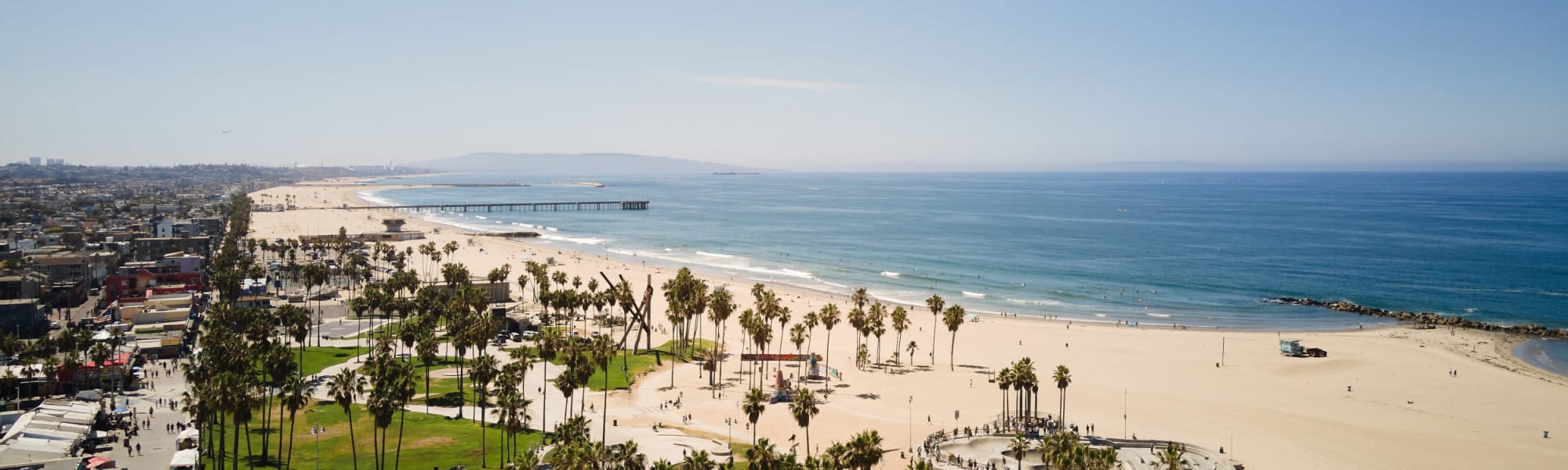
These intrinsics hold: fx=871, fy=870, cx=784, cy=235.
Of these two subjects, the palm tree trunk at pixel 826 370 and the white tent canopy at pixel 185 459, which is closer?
the white tent canopy at pixel 185 459

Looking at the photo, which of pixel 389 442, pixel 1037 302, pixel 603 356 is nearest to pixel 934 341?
pixel 1037 302

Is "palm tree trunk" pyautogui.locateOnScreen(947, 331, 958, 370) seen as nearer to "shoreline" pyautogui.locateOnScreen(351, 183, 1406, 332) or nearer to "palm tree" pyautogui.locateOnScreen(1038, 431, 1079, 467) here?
"shoreline" pyautogui.locateOnScreen(351, 183, 1406, 332)

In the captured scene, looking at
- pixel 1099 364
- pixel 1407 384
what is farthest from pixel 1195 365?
pixel 1407 384

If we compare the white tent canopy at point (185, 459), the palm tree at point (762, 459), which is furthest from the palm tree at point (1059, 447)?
the white tent canopy at point (185, 459)

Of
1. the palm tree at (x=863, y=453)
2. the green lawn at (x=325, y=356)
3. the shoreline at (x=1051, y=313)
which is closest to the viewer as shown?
the palm tree at (x=863, y=453)

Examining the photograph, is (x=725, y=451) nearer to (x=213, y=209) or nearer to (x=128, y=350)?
(x=128, y=350)

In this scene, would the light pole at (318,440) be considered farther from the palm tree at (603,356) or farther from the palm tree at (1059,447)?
the palm tree at (1059,447)

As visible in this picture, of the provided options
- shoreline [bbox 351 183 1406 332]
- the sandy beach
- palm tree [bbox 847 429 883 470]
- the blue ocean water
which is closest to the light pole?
the sandy beach
